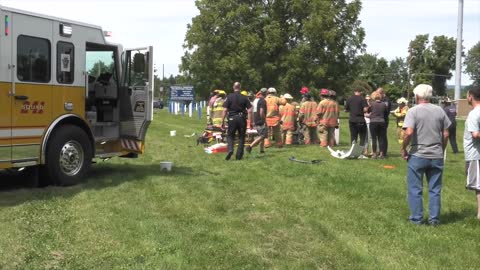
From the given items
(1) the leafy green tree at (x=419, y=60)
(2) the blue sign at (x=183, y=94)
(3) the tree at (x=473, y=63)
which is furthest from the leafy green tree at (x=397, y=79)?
(2) the blue sign at (x=183, y=94)

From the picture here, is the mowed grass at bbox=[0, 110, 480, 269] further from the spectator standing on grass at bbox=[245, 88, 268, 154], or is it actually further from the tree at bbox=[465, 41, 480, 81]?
the tree at bbox=[465, 41, 480, 81]

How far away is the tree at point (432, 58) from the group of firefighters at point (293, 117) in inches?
3327

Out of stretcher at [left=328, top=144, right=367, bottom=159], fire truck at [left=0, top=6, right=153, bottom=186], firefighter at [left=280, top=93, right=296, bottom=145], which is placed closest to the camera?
fire truck at [left=0, top=6, right=153, bottom=186]

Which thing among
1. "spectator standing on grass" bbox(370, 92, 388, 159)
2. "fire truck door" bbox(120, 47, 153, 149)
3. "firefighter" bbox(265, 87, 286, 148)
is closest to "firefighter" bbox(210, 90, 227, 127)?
"firefighter" bbox(265, 87, 286, 148)

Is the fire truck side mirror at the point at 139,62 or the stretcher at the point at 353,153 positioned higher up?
the fire truck side mirror at the point at 139,62

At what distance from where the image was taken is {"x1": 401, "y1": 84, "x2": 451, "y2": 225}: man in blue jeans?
7.17 metres

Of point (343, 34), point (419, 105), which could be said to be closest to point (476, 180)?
point (419, 105)

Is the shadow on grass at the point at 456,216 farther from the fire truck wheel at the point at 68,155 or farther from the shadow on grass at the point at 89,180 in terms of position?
the fire truck wheel at the point at 68,155

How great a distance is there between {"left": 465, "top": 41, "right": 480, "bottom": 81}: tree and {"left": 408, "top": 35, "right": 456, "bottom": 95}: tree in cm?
724

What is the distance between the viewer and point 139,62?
10.9 m

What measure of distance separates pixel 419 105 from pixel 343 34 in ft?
134

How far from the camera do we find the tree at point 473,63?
107062mm

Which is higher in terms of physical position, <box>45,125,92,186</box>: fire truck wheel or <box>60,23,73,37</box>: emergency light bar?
<box>60,23,73,37</box>: emergency light bar

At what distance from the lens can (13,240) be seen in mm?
6355
